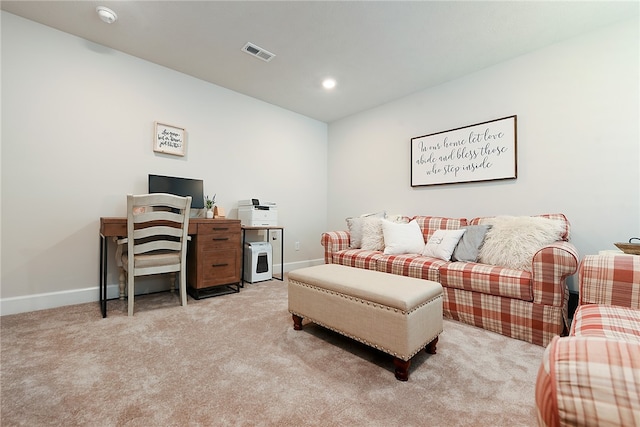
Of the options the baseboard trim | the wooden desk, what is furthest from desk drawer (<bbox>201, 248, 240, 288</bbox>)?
the baseboard trim

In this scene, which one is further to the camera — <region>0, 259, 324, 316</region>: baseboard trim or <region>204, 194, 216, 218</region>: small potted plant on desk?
<region>204, 194, 216, 218</region>: small potted plant on desk

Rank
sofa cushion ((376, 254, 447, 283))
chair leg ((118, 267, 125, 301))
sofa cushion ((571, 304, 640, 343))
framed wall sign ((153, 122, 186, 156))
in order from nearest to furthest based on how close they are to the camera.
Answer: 1. sofa cushion ((571, 304, 640, 343))
2. sofa cushion ((376, 254, 447, 283))
3. chair leg ((118, 267, 125, 301))
4. framed wall sign ((153, 122, 186, 156))

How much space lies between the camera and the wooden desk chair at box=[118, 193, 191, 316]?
84.3 inches

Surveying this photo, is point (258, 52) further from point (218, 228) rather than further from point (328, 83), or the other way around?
point (218, 228)

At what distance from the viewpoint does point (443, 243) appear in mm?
2494

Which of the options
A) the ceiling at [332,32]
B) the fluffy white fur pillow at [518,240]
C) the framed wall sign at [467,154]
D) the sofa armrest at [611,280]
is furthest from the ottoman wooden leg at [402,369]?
the ceiling at [332,32]

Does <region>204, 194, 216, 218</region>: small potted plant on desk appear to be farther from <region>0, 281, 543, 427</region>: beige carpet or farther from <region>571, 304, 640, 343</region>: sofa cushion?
<region>571, 304, 640, 343</region>: sofa cushion

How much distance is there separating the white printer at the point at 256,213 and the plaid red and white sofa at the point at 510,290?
5.17 ft

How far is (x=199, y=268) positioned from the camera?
8.66 ft

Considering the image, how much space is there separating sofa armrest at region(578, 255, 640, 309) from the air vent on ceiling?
286 cm

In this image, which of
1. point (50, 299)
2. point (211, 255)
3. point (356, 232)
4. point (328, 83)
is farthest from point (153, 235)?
point (328, 83)

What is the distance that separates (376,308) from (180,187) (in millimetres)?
2435

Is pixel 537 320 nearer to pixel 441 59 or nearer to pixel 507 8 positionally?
pixel 507 8

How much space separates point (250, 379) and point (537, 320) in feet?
6.04
